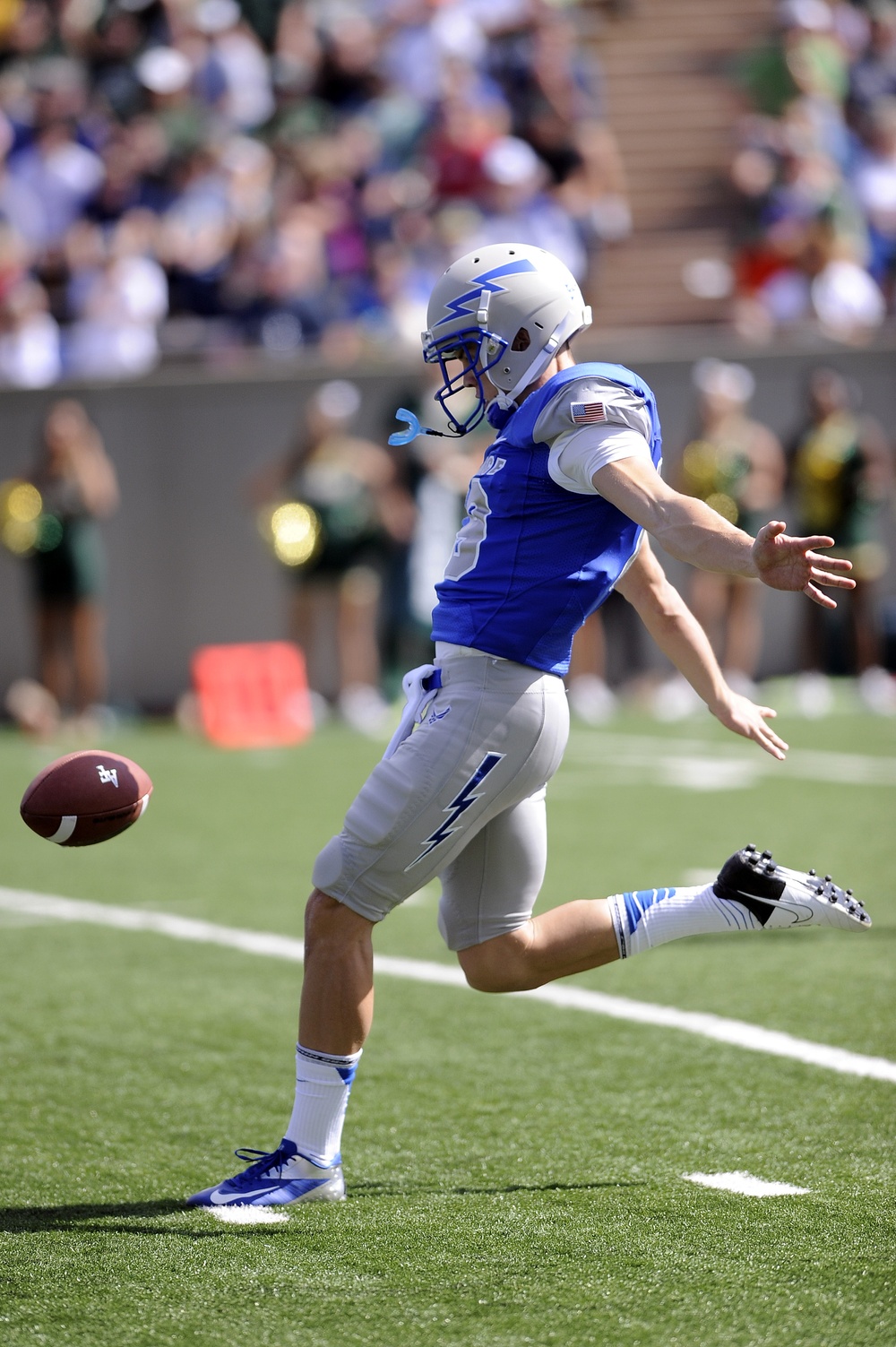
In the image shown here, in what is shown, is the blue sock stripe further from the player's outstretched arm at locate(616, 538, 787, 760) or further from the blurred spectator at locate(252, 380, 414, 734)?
the blurred spectator at locate(252, 380, 414, 734)

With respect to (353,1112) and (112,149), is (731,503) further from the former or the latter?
(353,1112)

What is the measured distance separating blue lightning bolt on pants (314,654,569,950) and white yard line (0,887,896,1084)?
1.39 meters

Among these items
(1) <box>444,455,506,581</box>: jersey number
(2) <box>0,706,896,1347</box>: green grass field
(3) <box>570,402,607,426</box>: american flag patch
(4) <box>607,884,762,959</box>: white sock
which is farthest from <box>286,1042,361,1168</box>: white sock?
(3) <box>570,402,607,426</box>: american flag patch

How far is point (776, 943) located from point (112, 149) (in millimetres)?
10898

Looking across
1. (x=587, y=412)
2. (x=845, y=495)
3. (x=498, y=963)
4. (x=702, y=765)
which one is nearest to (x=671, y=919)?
(x=498, y=963)

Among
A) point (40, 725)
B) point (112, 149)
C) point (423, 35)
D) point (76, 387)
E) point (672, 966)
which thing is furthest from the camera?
point (423, 35)

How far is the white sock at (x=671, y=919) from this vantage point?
13.3ft

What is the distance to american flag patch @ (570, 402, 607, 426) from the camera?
3.64 metres

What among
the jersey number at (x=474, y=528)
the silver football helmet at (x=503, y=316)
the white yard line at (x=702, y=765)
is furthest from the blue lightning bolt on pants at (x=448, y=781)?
the white yard line at (x=702, y=765)

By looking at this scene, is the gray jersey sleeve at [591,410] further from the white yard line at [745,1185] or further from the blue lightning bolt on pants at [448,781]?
the white yard line at [745,1185]

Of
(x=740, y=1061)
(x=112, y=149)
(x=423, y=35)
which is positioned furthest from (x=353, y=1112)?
(x=423, y=35)

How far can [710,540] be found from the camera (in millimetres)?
3482

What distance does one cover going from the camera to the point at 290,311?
13.8 metres

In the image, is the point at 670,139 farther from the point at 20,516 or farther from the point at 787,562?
the point at 787,562
